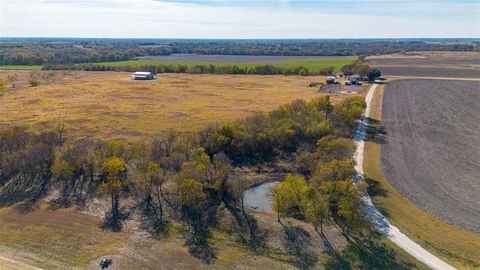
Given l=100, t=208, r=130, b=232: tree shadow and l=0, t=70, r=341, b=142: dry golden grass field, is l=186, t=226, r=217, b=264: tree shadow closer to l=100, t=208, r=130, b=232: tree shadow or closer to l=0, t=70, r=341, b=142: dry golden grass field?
l=100, t=208, r=130, b=232: tree shadow

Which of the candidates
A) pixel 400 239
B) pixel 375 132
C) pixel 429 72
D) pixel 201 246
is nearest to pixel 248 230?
pixel 201 246

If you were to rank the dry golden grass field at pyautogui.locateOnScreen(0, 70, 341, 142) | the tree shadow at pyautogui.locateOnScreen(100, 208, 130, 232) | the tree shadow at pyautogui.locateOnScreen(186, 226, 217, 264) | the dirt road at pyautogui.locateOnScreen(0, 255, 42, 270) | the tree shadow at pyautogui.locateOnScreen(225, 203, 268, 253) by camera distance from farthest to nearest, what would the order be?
the dry golden grass field at pyautogui.locateOnScreen(0, 70, 341, 142) → the tree shadow at pyautogui.locateOnScreen(100, 208, 130, 232) → the tree shadow at pyautogui.locateOnScreen(225, 203, 268, 253) → the tree shadow at pyautogui.locateOnScreen(186, 226, 217, 264) → the dirt road at pyautogui.locateOnScreen(0, 255, 42, 270)

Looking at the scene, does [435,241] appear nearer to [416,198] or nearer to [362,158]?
[416,198]

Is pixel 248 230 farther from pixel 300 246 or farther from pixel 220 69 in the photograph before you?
pixel 220 69

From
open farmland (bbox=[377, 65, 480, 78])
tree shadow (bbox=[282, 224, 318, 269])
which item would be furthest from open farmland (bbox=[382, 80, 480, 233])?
open farmland (bbox=[377, 65, 480, 78])

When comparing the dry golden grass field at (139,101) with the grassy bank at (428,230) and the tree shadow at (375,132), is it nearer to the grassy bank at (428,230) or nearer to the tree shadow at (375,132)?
the tree shadow at (375,132)

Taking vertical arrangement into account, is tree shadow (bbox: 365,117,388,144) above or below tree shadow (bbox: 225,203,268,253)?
above

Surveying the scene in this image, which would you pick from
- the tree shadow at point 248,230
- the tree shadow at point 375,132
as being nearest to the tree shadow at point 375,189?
the tree shadow at point 248,230
